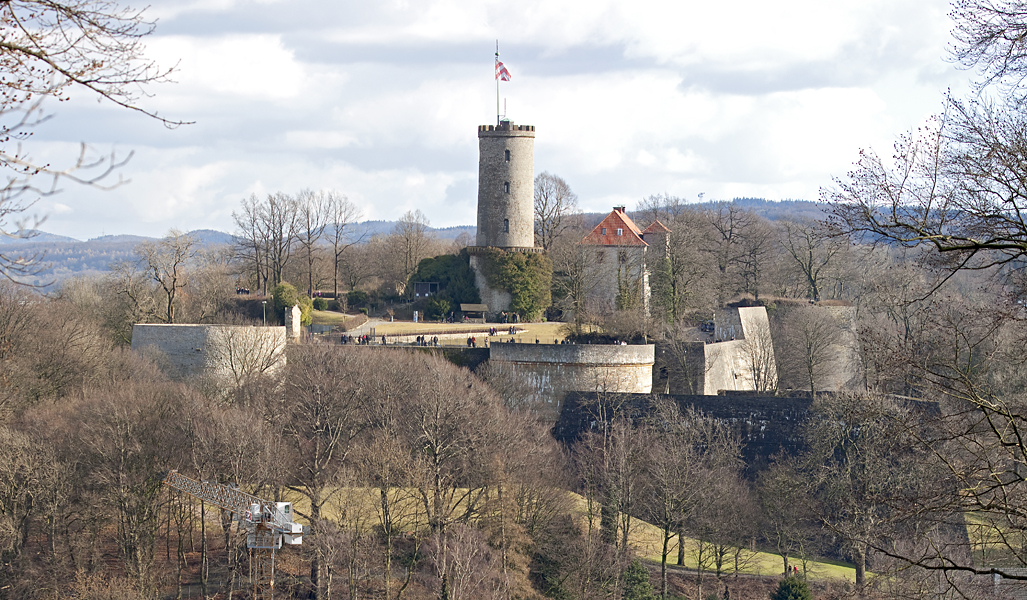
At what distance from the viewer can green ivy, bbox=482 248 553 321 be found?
47.5 meters

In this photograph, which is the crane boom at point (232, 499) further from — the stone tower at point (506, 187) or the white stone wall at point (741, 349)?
the stone tower at point (506, 187)

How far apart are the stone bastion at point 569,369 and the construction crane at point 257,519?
1175 cm

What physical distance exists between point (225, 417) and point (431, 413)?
5439mm

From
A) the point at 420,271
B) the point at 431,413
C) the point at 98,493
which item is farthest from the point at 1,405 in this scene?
the point at 420,271

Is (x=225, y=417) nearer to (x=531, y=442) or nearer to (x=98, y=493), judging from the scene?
(x=98, y=493)

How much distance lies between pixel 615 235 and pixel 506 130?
28.3 feet

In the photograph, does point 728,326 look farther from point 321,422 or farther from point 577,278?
point 321,422

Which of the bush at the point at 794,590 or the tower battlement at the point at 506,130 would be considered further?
the tower battlement at the point at 506,130

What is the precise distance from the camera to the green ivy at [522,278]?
47.5m

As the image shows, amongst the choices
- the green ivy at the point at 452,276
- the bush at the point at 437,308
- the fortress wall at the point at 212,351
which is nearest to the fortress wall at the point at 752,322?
A: the green ivy at the point at 452,276

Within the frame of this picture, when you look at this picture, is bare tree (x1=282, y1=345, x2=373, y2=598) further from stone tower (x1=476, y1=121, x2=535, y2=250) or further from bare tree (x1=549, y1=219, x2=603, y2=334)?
stone tower (x1=476, y1=121, x2=535, y2=250)

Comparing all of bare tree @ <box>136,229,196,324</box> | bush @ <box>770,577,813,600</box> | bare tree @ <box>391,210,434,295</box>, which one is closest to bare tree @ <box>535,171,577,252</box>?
bare tree @ <box>391,210,434,295</box>

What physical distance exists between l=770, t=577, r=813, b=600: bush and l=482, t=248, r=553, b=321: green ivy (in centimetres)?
2566

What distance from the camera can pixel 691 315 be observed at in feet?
148
